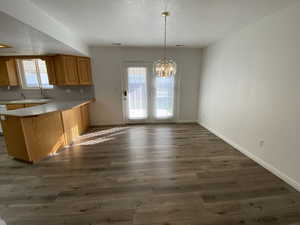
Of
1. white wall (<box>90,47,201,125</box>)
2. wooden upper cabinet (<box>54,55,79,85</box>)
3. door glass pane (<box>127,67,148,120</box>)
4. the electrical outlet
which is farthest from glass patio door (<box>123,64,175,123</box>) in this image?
the electrical outlet

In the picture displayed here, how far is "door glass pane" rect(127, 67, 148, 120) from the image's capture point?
4.64 meters

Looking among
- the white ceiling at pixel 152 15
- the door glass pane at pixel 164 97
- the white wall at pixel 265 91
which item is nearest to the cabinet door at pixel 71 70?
the white ceiling at pixel 152 15

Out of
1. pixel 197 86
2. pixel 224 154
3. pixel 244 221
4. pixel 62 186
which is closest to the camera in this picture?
pixel 244 221

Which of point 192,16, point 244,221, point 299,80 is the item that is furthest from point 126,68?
point 244,221

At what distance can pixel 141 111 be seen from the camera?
495 centimetres

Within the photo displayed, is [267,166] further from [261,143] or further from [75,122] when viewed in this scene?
[75,122]

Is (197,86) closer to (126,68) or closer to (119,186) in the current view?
(126,68)

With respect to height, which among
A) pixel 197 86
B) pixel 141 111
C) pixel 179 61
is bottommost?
pixel 141 111

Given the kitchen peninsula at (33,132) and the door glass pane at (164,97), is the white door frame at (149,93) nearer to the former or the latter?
the door glass pane at (164,97)

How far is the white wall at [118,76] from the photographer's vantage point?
14.6 feet

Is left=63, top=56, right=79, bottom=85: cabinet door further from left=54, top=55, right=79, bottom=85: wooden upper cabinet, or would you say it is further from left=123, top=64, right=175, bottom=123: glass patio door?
left=123, top=64, right=175, bottom=123: glass patio door

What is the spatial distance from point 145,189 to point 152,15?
2601 millimetres

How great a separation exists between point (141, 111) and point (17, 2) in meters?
3.78

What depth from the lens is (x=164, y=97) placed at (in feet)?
16.1
